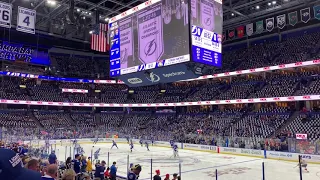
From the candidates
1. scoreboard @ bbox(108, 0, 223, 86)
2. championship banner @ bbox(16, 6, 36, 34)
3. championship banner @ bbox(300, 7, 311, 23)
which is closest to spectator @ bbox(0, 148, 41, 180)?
scoreboard @ bbox(108, 0, 223, 86)

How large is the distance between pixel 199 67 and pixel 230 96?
29.6 metres

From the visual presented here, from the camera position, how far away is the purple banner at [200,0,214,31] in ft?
38.8

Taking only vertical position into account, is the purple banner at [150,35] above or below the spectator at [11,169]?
above

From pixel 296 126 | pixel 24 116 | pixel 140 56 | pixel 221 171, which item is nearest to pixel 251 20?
pixel 296 126

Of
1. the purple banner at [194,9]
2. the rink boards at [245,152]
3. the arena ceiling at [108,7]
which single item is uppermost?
the arena ceiling at [108,7]

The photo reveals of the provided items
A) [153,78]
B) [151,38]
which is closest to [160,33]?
[151,38]

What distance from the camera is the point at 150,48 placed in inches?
504

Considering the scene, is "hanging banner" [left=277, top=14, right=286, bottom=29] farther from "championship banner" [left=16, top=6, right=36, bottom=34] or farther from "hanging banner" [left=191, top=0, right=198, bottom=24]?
"championship banner" [left=16, top=6, right=36, bottom=34]

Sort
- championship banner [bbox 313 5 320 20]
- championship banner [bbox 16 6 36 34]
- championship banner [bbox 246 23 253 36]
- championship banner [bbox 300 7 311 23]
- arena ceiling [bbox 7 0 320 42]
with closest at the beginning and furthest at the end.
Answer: championship banner [bbox 16 6 36 34] < championship banner [bbox 313 5 320 20] < championship banner [bbox 300 7 311 23] < arena ceiling [bbox 7 0 320 42] < championship banner [bbox 246 23 253 36]

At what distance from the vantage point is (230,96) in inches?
1572

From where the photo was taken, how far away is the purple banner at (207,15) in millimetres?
11828

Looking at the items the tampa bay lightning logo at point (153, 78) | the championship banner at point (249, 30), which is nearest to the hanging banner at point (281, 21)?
the championship banner at point (249, 30)

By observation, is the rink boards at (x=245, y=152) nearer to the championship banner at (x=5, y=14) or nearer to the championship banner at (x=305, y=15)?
the championship banner at (x=305, y=15)

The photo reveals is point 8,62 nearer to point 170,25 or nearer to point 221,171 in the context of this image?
point 170,25
